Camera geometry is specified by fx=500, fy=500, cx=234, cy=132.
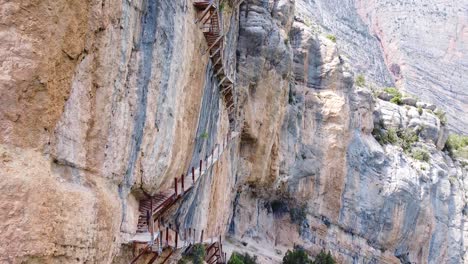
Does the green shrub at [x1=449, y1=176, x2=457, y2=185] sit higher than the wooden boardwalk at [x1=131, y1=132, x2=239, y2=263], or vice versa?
the wooden boardwalk at [x1=131, y1=132, x2=239, y2=263]

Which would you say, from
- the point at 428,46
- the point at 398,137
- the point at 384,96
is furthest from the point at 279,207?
the point at 428,46

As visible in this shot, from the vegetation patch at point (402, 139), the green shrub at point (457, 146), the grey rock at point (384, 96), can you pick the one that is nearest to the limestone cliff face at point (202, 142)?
the vegetation patch at point (402, 139)

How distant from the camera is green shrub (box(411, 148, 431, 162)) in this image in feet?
139

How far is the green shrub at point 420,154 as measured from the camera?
4225cm

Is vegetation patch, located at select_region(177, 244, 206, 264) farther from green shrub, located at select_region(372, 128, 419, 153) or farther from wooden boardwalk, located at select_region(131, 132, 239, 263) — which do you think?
green shrub, located at select_region(372, 128, 419, 153)

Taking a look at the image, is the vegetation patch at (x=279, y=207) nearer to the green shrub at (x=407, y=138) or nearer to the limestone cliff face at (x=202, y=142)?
the limestone cliff face at (x=202, y=142)

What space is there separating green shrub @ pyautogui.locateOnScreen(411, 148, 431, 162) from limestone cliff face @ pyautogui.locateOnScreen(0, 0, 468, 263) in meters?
0.76

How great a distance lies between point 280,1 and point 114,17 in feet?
73.5

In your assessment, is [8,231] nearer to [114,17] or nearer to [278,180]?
[114,17]

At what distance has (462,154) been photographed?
5247 cm

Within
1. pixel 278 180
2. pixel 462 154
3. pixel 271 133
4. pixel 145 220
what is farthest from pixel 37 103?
pixel 462 154

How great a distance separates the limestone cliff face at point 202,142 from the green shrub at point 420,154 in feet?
2.49

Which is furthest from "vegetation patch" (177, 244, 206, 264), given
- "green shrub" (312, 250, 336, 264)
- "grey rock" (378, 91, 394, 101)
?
"grey rock" (378, 91, 394, 101)

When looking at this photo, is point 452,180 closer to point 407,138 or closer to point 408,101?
point 407,138
